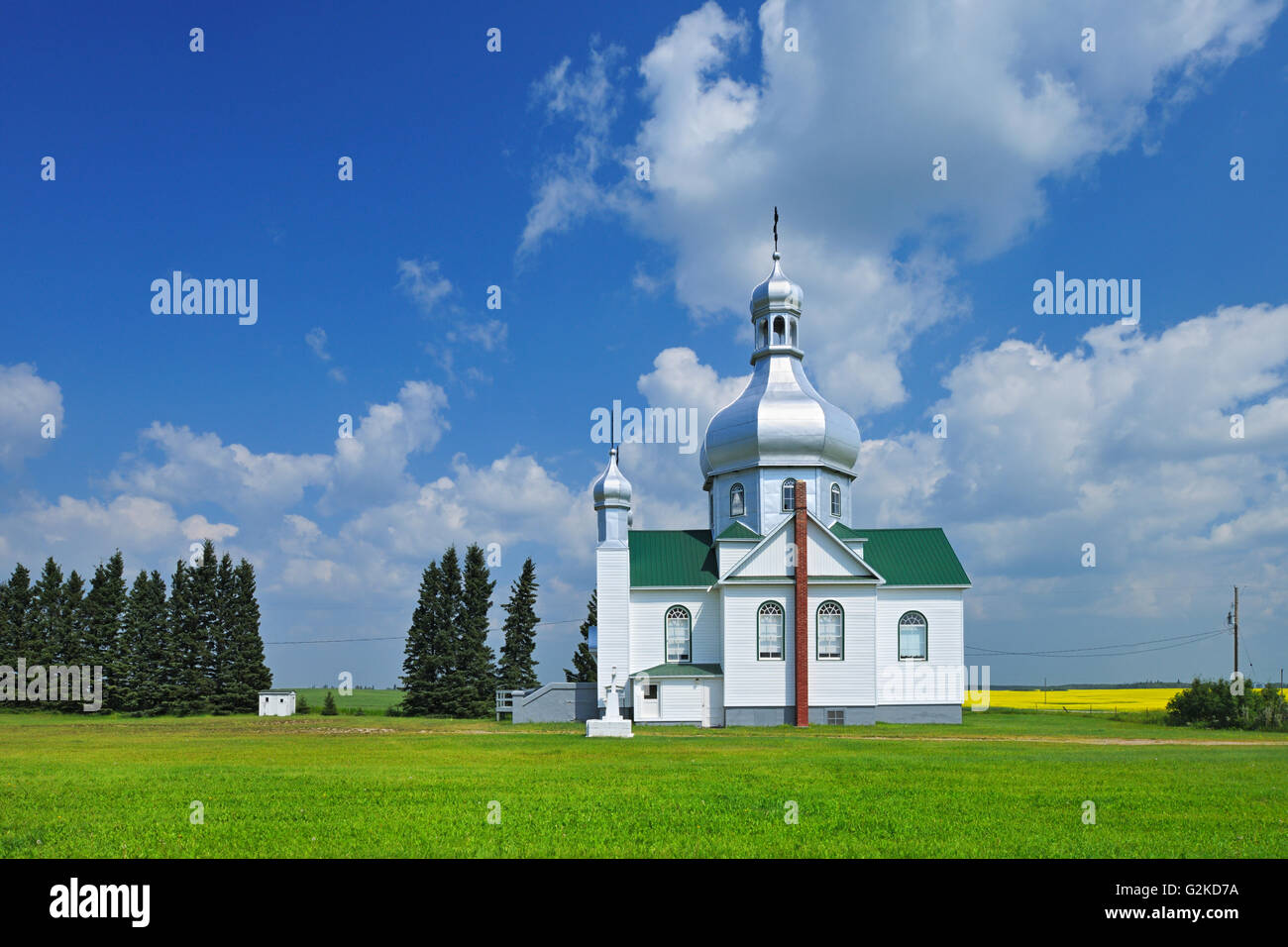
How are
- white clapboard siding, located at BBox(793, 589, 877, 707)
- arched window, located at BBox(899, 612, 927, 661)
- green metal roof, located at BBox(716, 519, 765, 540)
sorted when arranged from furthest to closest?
green metal roof, located at BBox(716, 519, 765, 540) < arched window, located at BBox(899, 612, 927, 661) < white clapboard siding, located at BBox(793, 589, 877, 707)

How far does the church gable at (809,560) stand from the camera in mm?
40000

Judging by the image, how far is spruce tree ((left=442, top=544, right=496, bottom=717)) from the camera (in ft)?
164

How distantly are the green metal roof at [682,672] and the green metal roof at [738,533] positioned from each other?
548 cm

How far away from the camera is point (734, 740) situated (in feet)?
97.8

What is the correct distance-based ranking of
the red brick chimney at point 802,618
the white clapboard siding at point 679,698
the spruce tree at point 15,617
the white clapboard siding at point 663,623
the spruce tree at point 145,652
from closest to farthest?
the red brick chimney at point 802,618, the white clapboard siding at point 679,698, the white clapboard siding at point 663,623, the spruce tree at point 145,652, the spruce tree at point 15,617

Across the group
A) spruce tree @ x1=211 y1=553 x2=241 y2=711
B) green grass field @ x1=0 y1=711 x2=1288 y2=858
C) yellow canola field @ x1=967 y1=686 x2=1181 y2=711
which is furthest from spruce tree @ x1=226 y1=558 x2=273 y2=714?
yellow canola field @ x1=967 y1=686 x2=1181 y2=711

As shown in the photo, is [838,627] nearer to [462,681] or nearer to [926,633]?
[926,633]

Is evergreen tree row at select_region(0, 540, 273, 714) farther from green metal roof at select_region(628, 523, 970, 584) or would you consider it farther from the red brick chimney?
the red brick chimney

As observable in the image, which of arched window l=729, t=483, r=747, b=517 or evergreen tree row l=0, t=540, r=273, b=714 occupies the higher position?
arched window l=729, t=483, r=747, b=517

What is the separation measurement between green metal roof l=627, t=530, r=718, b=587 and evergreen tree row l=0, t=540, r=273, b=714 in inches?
910

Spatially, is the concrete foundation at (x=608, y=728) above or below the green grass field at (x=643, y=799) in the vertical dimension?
below

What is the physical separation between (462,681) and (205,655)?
1406 cm

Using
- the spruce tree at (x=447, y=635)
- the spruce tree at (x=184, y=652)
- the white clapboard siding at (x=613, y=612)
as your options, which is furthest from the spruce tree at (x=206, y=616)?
the white clapboard siding at (x=613, y=612)

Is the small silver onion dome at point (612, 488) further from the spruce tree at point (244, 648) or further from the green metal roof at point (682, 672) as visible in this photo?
the spruce tree at point (244, 648)
